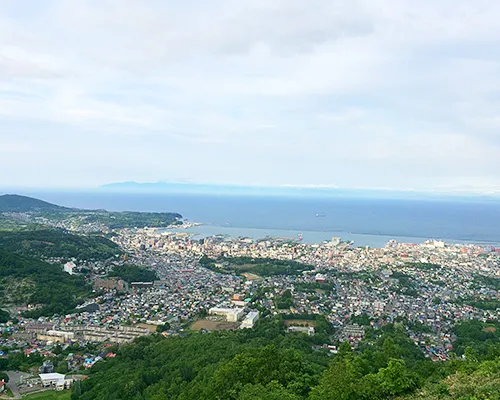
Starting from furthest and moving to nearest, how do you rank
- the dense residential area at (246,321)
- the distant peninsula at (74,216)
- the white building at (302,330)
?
the distant peninsula at (74,216) < the white building at (302,330) < the dense residential area at (246,321)

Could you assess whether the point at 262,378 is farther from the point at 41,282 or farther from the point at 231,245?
the point at 231,245

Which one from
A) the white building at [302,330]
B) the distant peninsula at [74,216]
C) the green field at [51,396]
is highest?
the distant peninsula at [74,216]

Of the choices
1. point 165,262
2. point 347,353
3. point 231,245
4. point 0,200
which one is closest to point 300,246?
point 231,245

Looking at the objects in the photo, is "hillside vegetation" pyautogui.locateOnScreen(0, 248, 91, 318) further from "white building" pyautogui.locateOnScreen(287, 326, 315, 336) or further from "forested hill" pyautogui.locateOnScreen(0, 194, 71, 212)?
"forested hill" pyautogui.locateOnScreen(0, 194, 71, 212)

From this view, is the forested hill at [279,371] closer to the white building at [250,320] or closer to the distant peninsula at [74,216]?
the white building at [250,320]

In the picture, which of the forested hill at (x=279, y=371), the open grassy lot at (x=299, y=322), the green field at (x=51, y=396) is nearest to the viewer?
the forested hill at (x=279, y=371)

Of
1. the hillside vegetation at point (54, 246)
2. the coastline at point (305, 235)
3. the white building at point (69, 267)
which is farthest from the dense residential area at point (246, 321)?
the coastline at point (305, 235)
